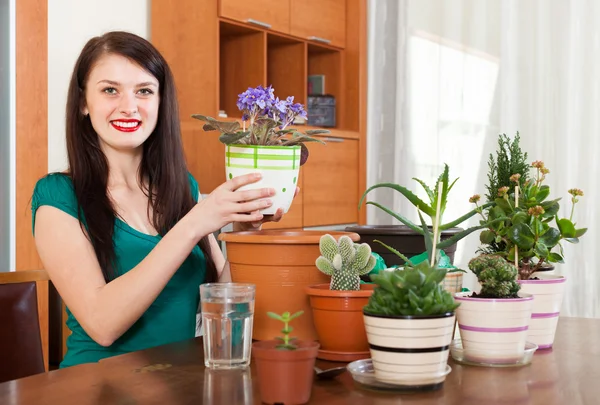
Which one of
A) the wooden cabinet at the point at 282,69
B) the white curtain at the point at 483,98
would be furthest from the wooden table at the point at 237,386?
the white curtain at the point at 483,98

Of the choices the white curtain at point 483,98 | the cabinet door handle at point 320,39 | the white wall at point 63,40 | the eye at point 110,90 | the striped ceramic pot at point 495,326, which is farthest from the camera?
the cabinet door handle at point 320,39

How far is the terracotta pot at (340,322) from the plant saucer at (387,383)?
98 millimetres

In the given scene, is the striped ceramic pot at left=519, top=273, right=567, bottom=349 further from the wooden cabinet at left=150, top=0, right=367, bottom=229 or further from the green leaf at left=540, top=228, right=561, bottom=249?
the wooden cabinet at left=150, top=0, right=367, bottom=229

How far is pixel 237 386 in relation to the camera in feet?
3.05

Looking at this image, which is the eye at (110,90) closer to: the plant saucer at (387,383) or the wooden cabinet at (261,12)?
the plant saucer at (387,383)

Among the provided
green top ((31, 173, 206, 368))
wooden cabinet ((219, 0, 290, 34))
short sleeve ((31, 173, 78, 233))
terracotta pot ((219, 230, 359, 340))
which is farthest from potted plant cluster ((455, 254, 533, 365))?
wooden cabinet ((219, 0, 290, 34))

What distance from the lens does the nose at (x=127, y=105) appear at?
5.50 feet

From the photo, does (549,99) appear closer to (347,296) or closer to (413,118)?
(413,118)

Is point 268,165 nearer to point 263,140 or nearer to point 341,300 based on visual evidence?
point 263,140

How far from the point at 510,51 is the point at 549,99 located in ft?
1.10

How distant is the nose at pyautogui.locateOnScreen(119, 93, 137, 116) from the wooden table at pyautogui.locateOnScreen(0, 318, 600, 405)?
72cm

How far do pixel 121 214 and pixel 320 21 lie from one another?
259 cm

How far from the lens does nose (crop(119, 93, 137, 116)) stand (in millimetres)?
1676

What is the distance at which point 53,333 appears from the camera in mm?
2691
